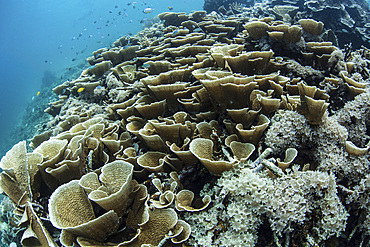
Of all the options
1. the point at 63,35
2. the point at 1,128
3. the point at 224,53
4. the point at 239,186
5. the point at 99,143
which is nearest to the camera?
the point at 239,186

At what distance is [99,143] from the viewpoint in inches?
131

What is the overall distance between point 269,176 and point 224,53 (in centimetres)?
277

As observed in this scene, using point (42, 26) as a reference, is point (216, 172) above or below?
below

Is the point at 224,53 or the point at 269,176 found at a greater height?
the point at 224,53

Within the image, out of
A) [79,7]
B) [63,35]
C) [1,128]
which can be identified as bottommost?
[1,128]

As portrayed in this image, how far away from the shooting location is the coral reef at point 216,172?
213 cm

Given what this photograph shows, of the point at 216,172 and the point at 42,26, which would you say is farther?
the point at 42,26

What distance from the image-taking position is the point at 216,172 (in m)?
2.55

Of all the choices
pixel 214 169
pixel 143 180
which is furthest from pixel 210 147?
pixel 143 180

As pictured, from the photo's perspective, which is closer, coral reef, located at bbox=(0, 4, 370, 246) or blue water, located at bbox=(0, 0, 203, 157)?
coral reef, located at bbox=(0, 4, 370, 246)

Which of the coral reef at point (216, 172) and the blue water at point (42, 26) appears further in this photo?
the blue water at point (42, 26)

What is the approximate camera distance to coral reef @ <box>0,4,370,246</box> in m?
2.13

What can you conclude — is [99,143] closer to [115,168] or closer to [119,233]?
[115,168]

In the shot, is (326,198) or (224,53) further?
(224,53)
